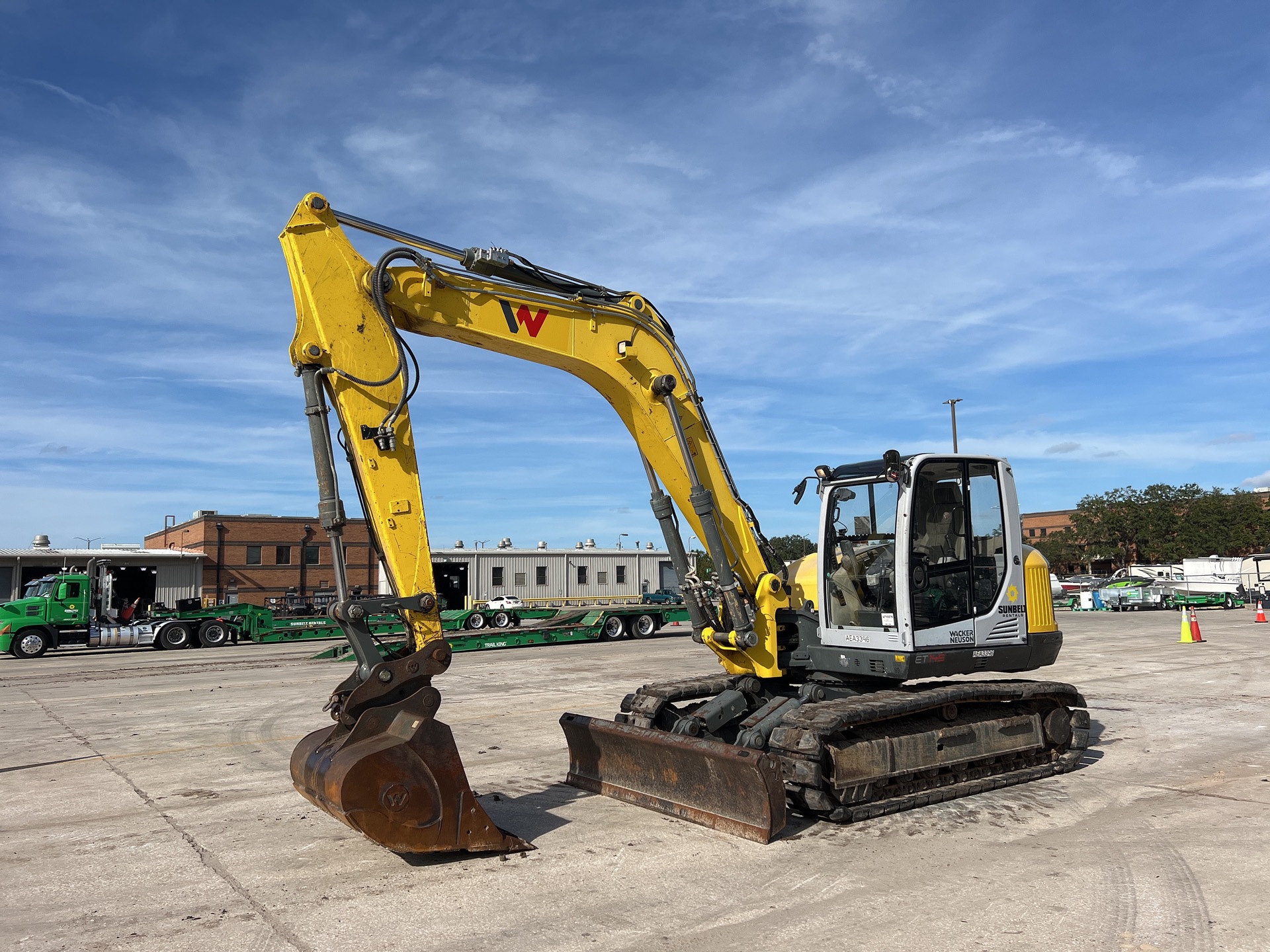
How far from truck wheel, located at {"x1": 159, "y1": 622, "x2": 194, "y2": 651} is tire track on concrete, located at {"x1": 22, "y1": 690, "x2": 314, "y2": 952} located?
2089 centimetres

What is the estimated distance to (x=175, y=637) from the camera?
30.0m

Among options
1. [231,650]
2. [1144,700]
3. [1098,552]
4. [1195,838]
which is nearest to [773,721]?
[1195,838]

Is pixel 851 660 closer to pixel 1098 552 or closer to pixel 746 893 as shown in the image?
pixel 746 893

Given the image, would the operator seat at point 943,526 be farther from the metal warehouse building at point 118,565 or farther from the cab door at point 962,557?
A: the metal warehouse building at point 118,565

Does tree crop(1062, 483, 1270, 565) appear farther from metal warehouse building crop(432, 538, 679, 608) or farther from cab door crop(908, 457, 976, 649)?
cab door crop(908, 457, 976, 649)

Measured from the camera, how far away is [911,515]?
7957 millimetres

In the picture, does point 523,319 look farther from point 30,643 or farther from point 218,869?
point 30,643

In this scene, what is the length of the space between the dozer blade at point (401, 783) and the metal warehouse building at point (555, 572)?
43500 millimetres

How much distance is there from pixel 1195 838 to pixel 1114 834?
0.52 metres

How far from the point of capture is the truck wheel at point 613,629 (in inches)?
1118

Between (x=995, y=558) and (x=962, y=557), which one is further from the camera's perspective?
(x=995, y=558)

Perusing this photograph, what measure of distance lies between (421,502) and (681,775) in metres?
2.90

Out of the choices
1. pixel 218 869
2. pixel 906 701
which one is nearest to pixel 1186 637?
pixel 906 701

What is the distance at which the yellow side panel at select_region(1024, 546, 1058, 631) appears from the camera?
28.6 feet
